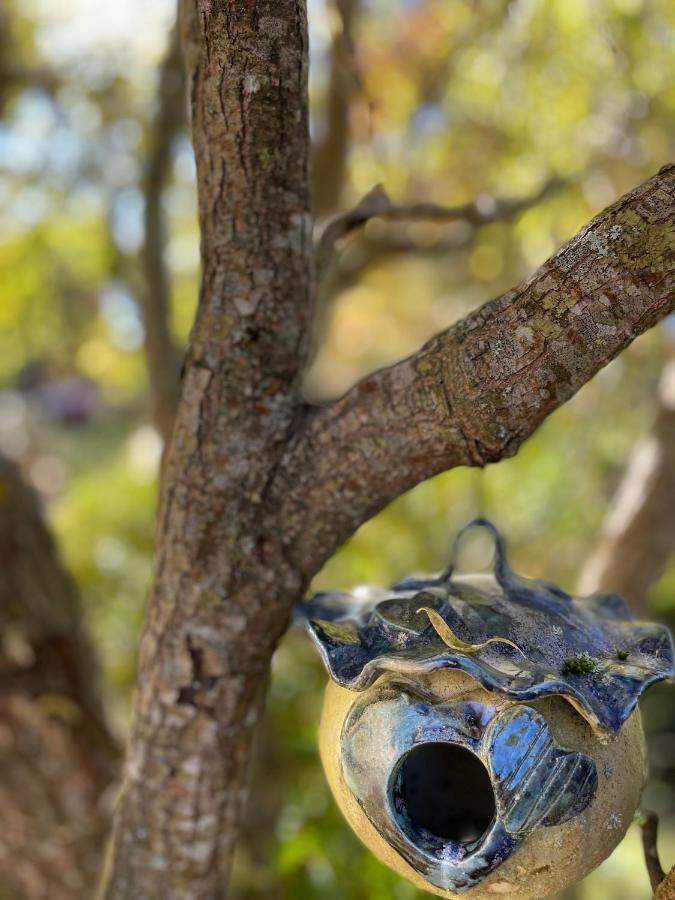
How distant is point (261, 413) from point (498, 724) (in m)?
0.54

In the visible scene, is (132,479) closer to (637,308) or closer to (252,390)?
(252,390)

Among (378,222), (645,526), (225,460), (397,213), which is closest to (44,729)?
(225,460)

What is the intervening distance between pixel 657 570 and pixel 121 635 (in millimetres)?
2089

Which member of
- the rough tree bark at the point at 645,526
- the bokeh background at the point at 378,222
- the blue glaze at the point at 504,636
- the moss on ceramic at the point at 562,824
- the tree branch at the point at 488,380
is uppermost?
the bokeh background at the point at 378,222

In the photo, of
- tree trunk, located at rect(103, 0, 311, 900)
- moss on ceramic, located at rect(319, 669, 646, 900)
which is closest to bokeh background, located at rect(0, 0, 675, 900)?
tree trunk, located at rect(103, 0, 311, 900)

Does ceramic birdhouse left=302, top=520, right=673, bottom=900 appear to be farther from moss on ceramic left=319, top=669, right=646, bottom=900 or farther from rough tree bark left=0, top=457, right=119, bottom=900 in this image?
rough tree bark left=0, top=457, right=119, bottom=900

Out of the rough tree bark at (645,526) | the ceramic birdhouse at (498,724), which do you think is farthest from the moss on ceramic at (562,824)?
the rough tree bark at (645,526)

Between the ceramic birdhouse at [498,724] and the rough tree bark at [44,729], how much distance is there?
111cm

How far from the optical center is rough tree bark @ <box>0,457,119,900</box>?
74.8 inches

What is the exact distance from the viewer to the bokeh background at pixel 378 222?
2201 millimetres

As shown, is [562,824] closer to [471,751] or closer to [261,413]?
→ [471,751]

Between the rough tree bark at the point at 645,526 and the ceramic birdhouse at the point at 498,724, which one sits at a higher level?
the rough tree bark at the point at 645,526

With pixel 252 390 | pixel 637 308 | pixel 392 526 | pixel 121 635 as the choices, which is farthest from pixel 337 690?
pixel 121 635

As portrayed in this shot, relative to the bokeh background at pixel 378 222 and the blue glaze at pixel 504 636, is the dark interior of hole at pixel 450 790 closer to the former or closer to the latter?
the blue glaze at pixel 504 636
